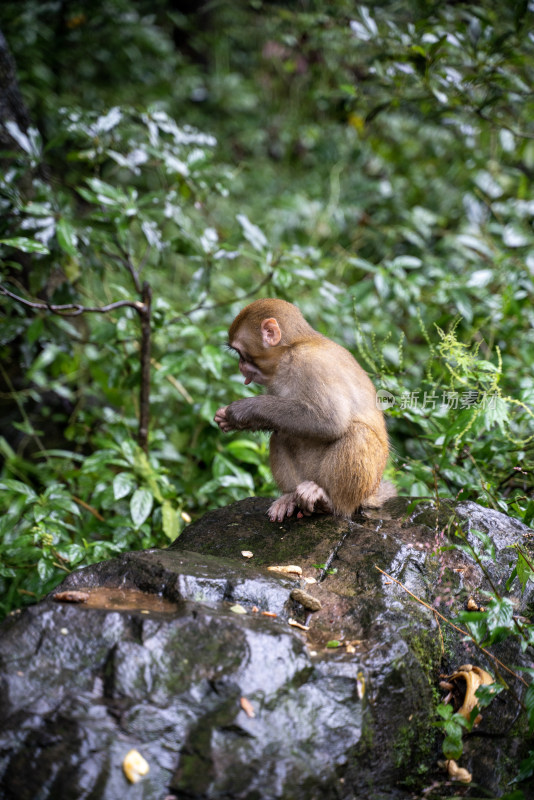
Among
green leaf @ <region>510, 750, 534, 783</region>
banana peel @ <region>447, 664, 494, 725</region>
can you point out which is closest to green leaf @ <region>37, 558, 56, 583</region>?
banana peel @ <region>447, 664, 494, 725</region>

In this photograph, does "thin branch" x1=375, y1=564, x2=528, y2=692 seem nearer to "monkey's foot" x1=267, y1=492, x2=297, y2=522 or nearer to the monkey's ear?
"monkey's foot" x1=267, y1=492, x2=297, y2=522

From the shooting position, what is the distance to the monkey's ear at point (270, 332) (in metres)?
3.78

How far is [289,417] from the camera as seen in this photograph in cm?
348

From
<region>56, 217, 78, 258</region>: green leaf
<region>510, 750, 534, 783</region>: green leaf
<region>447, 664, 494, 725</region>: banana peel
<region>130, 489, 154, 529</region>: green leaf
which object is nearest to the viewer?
<region>510, 750, 534, 783</region>: green leaf

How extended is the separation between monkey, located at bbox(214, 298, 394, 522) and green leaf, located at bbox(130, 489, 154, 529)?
2.90 feet

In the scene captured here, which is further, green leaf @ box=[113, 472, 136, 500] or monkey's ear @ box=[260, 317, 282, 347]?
green leaf @ box=[113, 472, 136, 500]

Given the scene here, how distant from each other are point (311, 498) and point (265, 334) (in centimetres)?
101

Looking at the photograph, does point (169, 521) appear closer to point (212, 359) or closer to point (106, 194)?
point (212, 359)

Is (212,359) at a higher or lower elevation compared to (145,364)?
higher

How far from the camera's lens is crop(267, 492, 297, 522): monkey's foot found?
3.56m

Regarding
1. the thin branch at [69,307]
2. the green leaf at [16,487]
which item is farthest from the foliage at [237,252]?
the green leaf at [16,487]

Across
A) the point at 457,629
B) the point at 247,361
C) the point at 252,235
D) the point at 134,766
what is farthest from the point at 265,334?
the point at 134,766

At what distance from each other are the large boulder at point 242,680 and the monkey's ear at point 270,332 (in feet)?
4.58

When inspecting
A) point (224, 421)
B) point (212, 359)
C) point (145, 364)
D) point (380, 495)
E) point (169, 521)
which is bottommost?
point (169, 521)
